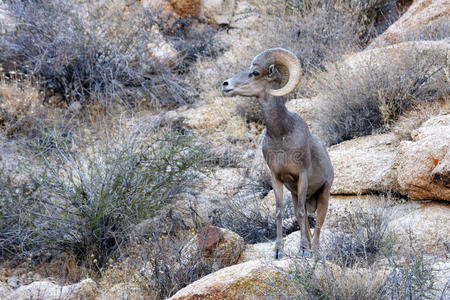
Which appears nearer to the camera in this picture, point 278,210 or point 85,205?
point 278,210

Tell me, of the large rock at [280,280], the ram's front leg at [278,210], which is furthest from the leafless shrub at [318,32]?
the large rock at [280,280]

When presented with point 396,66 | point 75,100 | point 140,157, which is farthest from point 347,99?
point 75,100

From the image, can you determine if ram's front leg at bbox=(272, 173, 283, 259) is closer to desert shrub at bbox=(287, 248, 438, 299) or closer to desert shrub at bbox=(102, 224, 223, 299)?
desert shrub at bbox=(287, 248, 438, 299)

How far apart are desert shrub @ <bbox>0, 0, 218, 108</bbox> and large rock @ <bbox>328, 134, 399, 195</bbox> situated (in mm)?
5218

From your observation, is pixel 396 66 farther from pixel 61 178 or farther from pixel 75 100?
pixel 75 100

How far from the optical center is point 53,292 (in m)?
5.27

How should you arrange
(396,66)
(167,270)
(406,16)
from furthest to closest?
(406,16) → (396,66) → (167,270)

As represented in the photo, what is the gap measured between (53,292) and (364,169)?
3943 millimetres

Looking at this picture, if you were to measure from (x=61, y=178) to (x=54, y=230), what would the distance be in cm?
73

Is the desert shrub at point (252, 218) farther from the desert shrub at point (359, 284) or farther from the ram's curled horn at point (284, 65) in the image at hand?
the desert shrub at point (359, 284)

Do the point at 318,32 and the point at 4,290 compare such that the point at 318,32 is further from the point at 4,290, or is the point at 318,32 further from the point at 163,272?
the point at 4,290

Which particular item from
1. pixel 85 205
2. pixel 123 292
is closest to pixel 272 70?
pixel 123 292

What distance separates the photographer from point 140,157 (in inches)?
283

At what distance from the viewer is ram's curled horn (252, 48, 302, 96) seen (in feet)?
15.6
